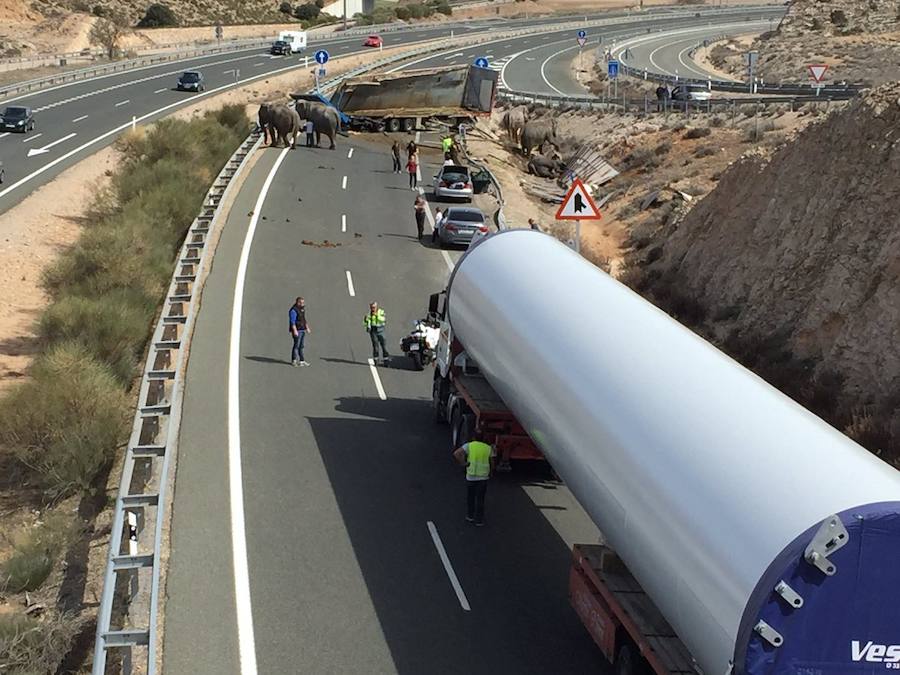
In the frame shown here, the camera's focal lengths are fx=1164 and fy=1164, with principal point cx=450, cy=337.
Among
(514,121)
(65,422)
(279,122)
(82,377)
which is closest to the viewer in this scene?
(65,422)

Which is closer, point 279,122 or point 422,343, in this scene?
point 422,343

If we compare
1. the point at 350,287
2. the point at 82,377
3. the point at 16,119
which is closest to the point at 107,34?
the point at 16,119

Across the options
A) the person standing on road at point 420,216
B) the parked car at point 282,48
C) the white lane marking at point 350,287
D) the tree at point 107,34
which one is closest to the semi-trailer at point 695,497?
the white lane marking at point 350,287

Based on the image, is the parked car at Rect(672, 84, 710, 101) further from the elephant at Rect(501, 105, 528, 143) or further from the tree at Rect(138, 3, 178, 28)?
the tree at Rect(138, 3, 178, 28)

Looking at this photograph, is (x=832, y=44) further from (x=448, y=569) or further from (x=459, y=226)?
(x=448, y=569)

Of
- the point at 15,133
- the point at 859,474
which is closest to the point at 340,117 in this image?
the point at 15,133

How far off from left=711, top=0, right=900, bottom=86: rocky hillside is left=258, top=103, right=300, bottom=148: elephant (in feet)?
106

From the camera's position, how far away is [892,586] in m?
8.56

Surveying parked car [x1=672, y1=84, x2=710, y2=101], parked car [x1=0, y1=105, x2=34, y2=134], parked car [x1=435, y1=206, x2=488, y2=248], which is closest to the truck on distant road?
parked car [x1=672, y1=84, x2=710, y2=101]

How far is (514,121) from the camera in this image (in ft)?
204

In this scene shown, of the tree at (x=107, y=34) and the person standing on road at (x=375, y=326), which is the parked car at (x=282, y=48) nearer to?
the tree at (x=107, y=34)

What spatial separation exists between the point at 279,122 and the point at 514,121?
16.8 meters

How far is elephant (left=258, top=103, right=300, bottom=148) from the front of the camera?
49.5 metres

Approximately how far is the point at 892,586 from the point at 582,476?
407 cm
